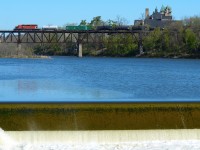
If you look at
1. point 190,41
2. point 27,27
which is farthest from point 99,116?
point 27,27

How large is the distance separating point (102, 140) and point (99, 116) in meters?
1.28

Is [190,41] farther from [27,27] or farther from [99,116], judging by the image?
[99,116]

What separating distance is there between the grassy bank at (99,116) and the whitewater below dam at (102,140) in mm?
283

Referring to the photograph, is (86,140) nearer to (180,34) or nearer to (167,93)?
(167,93)

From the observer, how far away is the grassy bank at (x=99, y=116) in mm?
24484

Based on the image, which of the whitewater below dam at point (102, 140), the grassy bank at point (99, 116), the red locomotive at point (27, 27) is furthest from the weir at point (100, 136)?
the red locomotive at point (27, 27)

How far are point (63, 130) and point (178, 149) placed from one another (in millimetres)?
5025

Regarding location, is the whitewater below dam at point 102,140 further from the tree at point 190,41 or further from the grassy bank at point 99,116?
the tree at point 190,41

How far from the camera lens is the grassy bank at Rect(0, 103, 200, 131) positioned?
24.5 m

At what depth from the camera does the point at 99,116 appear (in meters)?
25.0

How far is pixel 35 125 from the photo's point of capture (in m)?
24.4

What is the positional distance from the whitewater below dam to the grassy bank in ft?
0.93

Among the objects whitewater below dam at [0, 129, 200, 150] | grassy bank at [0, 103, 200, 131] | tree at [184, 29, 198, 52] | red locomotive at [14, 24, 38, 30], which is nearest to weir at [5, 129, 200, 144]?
whitewater below dam at [0, 129, 200, 150]

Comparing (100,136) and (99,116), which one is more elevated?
(99,116)
